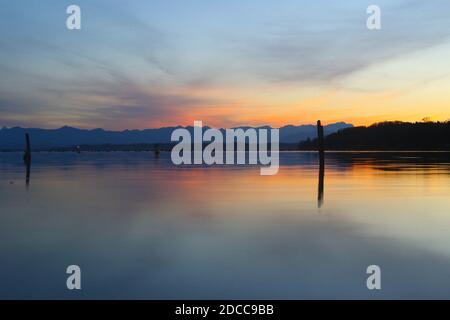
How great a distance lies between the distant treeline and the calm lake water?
4610 inches

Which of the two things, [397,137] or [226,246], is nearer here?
[226,246]

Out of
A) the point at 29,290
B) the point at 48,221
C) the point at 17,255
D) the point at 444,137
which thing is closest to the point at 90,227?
the point at 48,221

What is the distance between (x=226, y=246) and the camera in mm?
10523

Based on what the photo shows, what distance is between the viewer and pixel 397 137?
149 metres

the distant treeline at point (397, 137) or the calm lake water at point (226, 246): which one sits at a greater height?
the distant treeline at point (397, 137)

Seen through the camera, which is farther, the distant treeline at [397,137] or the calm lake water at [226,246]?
the distant treeline at [397,137]

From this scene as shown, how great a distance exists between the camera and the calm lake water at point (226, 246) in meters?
7.62

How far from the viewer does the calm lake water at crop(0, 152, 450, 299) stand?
25.0ft

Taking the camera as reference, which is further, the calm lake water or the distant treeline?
the distant treeline

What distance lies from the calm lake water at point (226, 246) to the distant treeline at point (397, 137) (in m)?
117

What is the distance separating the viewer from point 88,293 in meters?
7.40

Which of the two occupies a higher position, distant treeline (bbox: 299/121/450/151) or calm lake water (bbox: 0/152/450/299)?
distant treeline (bbox: 299/121/450/151)

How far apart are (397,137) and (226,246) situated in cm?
15031
